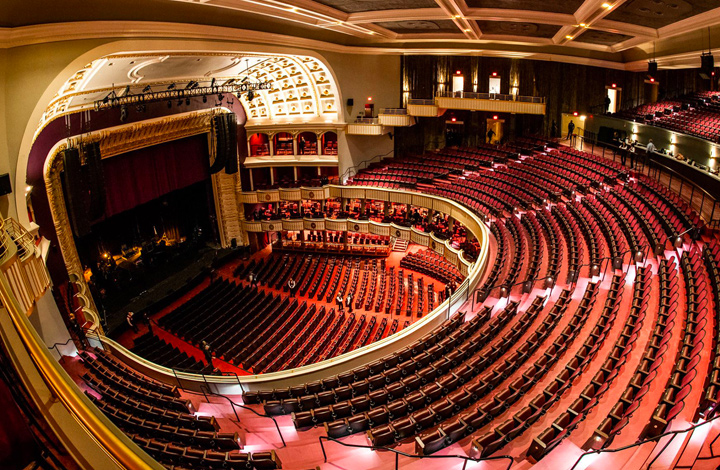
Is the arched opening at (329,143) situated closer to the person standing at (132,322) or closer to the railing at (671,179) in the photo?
the railing at (671,179)

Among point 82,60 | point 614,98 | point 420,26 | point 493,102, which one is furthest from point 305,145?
point 614,98

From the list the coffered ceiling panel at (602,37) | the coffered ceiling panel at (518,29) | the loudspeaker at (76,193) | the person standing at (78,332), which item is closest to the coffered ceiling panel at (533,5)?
the coffered ceiling panel at (518,29)

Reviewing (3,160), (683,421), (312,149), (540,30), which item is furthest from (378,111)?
(683,421)

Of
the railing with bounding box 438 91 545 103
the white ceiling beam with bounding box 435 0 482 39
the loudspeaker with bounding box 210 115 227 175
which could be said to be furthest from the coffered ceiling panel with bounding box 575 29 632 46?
the loudspeaker with bounding box 210 115 227 175

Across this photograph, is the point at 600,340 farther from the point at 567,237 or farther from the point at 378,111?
the point at 378,111

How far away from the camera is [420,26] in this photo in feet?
42.7

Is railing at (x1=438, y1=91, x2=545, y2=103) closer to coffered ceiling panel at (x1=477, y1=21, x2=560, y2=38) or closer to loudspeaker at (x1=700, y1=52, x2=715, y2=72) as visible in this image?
coffered ceiling panel at (x1=477, y1=21, x2=560, y2=38)

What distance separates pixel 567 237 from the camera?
1017cm

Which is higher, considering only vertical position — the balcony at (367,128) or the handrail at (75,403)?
the balcony at (367,128)

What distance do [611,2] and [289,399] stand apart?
327 inches

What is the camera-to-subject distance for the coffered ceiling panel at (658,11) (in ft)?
25.8

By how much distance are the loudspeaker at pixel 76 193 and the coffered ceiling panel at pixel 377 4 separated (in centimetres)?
669

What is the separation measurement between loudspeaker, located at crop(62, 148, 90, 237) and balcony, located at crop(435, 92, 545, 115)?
1225 cm

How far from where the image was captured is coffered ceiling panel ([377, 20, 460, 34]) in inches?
477
